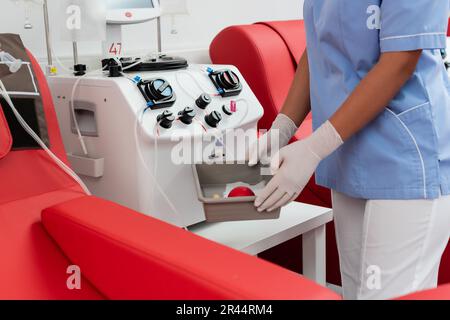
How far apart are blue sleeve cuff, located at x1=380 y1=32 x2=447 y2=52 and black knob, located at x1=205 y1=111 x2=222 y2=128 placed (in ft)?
1.67

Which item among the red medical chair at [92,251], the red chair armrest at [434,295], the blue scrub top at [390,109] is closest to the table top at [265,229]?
the blue scrub top at [390,109]

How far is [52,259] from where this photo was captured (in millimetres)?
1169

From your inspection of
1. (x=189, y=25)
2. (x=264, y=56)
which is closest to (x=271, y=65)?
(x=264, y=56)

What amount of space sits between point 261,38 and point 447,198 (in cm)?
118

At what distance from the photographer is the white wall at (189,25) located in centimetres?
179

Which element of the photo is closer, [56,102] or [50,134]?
[50,134]

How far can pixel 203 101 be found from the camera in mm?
1488

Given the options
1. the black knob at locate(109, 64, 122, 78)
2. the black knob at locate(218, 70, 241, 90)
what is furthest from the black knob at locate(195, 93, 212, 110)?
the black knob at locate(109, 64, 122, 78)

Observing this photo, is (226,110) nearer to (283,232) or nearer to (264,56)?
(283,232)

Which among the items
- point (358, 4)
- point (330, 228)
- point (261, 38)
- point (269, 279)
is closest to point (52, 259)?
point (269, 279)

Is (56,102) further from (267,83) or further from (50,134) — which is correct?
(267,83)

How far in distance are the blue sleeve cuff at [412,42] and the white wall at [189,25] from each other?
1.14 meters

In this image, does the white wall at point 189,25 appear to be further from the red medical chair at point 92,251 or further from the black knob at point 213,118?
the black knob at point 213,118

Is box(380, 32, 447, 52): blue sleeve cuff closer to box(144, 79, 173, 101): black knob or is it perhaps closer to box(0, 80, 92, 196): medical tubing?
box(144, 79, 173, 101): black knob
